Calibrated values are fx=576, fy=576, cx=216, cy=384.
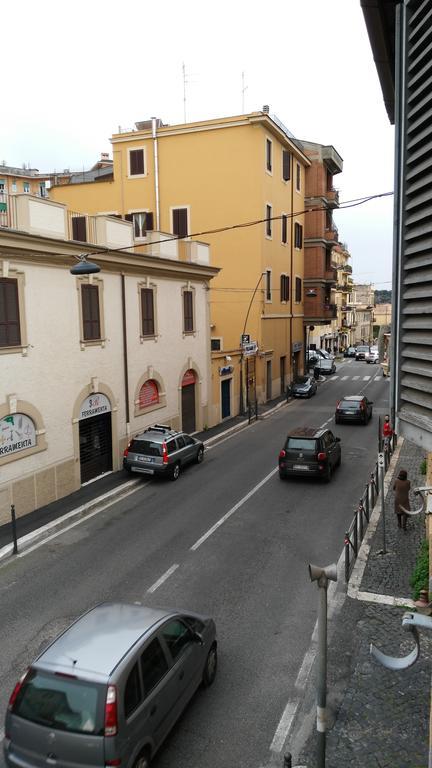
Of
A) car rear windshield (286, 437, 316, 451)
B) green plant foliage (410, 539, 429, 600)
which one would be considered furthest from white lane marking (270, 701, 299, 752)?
car rear windshield (286, 437, 316, 451)

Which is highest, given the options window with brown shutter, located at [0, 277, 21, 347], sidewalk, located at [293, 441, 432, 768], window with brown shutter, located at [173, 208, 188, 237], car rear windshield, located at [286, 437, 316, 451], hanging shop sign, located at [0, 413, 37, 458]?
window with brown shutter, located at [173, 208, 188, 237]

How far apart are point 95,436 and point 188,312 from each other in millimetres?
8714

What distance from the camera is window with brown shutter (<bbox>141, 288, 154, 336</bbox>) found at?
2194cm

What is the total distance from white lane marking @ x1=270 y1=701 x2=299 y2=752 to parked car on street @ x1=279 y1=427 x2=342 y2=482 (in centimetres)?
1053

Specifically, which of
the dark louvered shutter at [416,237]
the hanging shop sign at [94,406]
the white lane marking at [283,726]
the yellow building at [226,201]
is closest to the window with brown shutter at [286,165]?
the yellow building at [226,201]

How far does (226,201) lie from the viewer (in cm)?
3484

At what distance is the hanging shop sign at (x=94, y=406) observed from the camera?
18516 mm

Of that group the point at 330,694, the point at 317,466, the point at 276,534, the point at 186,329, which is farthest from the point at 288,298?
the point at 330,694

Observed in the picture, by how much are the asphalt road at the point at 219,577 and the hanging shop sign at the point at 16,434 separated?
8.88ft

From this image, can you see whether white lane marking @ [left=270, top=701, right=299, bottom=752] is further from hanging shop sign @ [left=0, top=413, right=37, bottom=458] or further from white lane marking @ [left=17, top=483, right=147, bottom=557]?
hanging shop sign @ [left=0, top=413, right=37, bottom=458]

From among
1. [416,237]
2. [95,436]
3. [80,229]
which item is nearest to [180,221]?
[80,229]

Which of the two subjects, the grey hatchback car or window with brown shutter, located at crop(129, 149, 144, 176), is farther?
window with brown shutter, located at crop(129, 149, 144, 176)

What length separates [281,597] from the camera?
1061 cm

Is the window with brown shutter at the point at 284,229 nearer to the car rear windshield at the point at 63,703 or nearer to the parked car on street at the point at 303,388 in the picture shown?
the parked car on street at the point at 303,388
